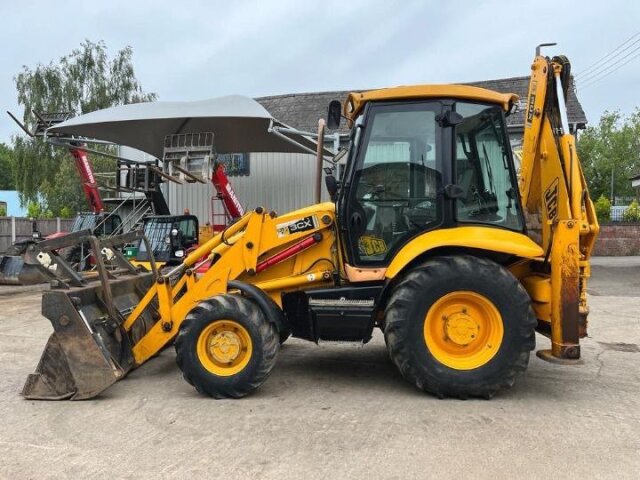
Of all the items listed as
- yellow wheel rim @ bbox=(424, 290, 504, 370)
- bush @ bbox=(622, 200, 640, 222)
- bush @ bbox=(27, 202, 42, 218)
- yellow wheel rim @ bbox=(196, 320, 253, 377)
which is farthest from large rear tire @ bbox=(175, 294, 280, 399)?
bush @ bbox=(27, 202, 42, 218)

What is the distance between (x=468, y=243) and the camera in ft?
14.1

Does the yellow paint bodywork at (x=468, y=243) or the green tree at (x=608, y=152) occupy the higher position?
the green tree at (x=608, y=152)

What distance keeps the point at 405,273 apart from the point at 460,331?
64cm

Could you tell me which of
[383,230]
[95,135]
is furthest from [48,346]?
[95,135]

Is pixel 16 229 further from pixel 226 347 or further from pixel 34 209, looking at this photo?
pixel 226 347

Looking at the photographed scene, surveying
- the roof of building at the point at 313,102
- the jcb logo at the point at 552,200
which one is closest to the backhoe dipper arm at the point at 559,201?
the jcb logo at the point at 552,200

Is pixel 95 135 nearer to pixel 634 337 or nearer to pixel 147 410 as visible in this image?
pixel 147 410

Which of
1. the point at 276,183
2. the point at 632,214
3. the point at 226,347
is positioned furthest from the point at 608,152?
the point at 226,347

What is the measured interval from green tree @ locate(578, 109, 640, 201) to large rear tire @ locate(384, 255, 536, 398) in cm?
4178

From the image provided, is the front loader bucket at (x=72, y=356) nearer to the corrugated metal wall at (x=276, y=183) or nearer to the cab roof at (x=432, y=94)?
the cab roof at (x=432, y=94)

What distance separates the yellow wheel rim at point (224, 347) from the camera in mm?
4438

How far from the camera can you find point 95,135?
1377 centimetres

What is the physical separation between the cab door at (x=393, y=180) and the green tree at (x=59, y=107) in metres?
23.5

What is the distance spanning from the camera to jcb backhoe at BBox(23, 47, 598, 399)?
4246mm
